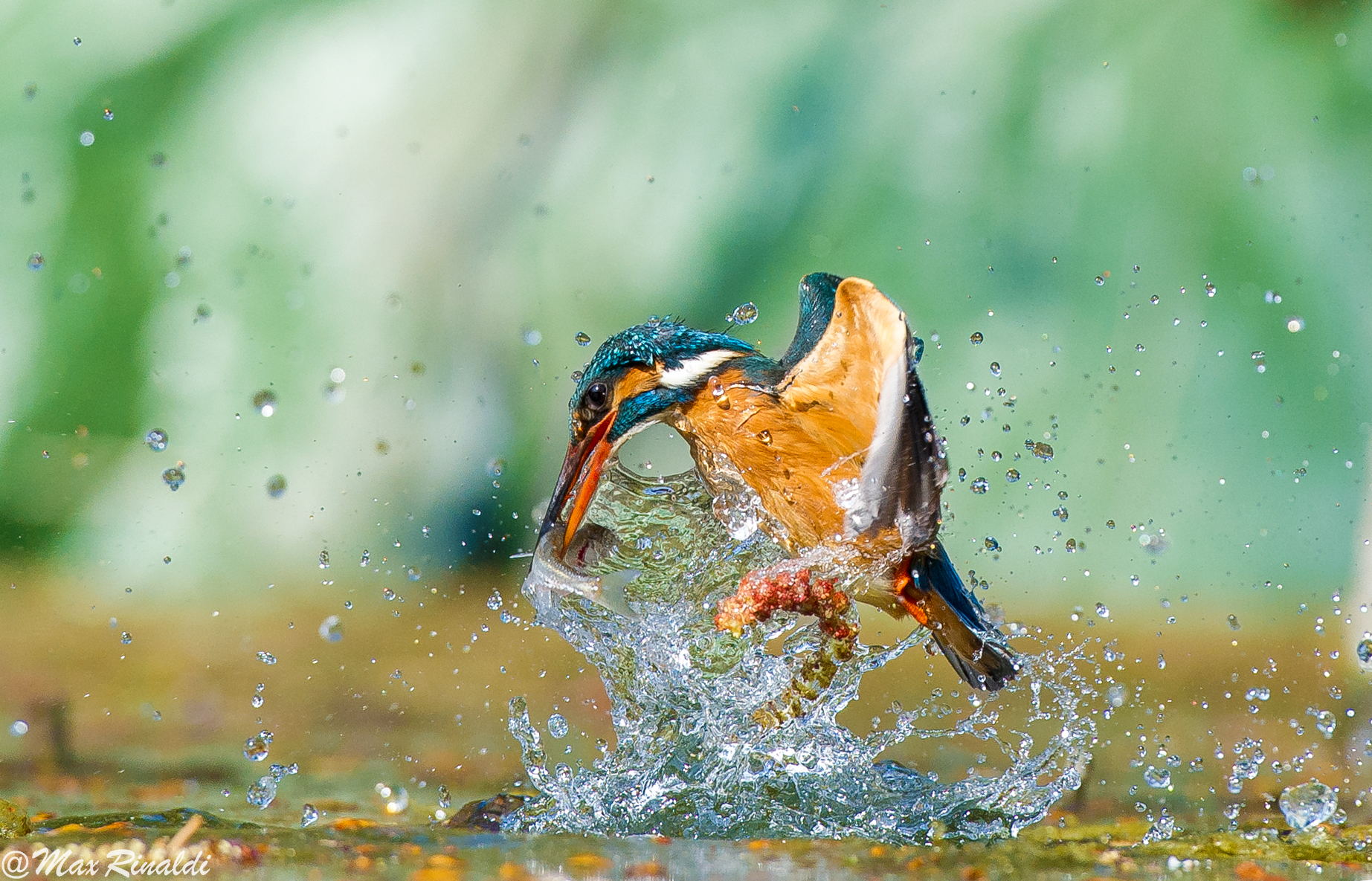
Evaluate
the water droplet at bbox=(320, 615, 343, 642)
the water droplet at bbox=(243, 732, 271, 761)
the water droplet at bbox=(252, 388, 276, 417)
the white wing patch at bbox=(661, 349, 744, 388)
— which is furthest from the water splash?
the water droplet at bbox=(252, 388, 276, 417)

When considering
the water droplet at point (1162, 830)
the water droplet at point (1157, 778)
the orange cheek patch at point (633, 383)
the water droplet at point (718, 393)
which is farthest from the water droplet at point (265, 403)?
the water droplet at point (1162, 830)

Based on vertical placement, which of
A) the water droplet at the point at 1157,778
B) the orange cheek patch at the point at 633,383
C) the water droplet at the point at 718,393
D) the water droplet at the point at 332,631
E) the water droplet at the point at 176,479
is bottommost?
the water droplet at the point at 1157,778

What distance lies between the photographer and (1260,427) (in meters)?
5.02

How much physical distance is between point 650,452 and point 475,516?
71 cm

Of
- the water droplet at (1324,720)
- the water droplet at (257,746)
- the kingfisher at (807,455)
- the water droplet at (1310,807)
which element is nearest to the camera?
the kingfisher at (807,455)

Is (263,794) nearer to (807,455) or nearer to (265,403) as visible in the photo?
(807,455)

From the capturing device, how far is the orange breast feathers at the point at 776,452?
2.68 m

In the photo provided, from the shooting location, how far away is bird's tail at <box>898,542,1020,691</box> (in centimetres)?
280

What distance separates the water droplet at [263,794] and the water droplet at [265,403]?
2.05m

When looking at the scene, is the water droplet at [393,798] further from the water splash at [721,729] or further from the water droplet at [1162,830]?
the water droplet at [1162,830]

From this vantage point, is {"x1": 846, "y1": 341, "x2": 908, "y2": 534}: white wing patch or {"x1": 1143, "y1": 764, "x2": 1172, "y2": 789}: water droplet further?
{"x1": 1143, "y1": 764, "x2": 1172, "y2": 789}: water droplet

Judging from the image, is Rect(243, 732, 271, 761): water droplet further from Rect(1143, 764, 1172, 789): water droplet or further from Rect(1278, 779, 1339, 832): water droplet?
Rect(1278, 779, 1339, 832): water droplet

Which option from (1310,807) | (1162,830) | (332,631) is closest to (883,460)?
(1162,830)

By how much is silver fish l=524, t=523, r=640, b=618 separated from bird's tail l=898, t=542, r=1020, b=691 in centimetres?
61
